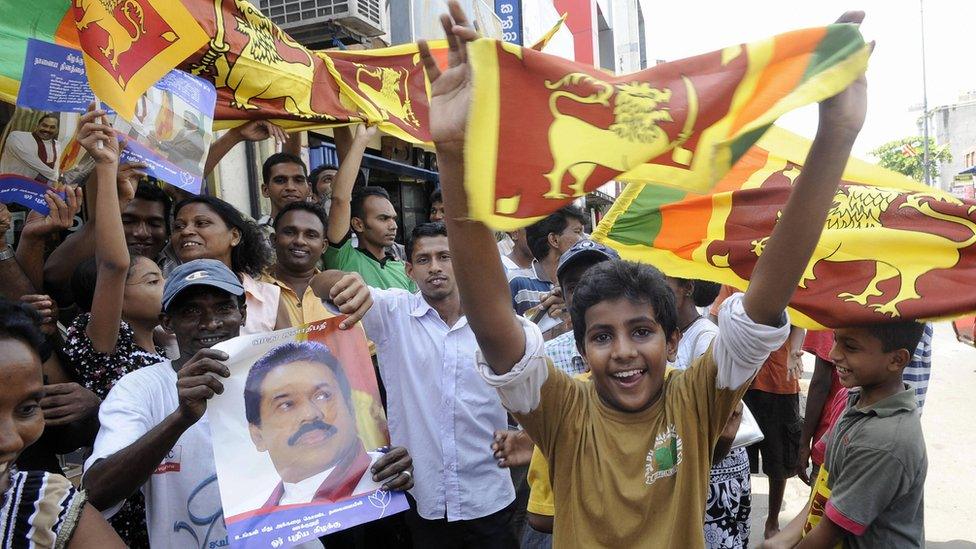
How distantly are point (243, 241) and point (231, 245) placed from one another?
0.10 metres

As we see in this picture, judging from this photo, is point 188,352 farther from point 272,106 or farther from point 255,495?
point 272,106

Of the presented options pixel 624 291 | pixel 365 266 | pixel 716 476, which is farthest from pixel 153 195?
pixel 716 476

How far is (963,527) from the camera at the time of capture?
4.31 m

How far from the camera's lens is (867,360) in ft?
7.13

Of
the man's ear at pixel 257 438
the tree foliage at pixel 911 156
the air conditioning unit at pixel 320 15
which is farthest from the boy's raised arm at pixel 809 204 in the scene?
the tree foliage at pixel 911 156

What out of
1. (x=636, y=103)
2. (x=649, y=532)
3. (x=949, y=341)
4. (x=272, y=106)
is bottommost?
(x=949, y=341)

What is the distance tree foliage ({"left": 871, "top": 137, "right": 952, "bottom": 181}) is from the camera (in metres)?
44.2

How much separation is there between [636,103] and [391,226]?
2763 millimetres

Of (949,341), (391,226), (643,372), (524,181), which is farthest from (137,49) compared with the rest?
(949,341)

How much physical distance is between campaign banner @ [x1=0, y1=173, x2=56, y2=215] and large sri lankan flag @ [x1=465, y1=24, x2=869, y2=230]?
2.06m

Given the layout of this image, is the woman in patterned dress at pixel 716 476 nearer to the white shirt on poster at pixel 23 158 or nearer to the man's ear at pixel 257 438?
the man's ear at pixel 257 438

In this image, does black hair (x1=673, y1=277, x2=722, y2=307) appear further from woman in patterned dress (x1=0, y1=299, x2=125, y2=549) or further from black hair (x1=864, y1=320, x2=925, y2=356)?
woman in patterned dress (x1=0, y1=299, x2=125, y2=549)

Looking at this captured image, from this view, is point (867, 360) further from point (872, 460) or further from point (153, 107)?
point (153, 107)

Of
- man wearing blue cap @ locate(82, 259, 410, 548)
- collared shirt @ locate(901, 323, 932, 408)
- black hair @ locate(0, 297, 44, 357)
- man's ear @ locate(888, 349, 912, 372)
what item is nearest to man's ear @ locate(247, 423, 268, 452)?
man wearing blue cap @ locate(82, 259, 410, 548)
